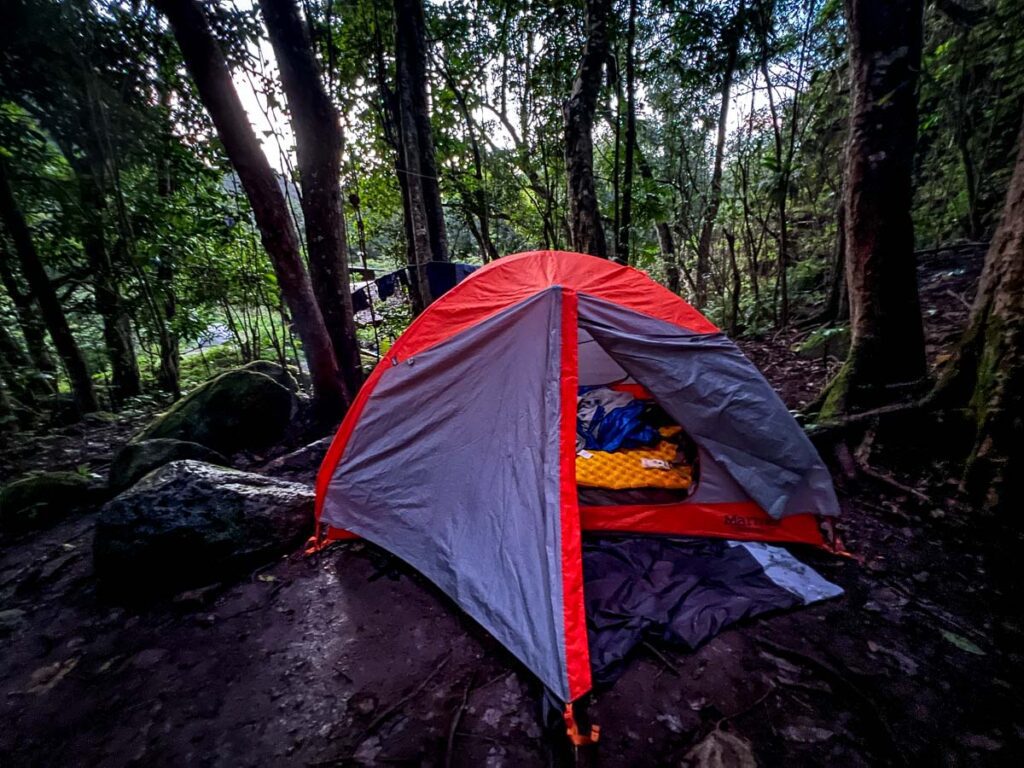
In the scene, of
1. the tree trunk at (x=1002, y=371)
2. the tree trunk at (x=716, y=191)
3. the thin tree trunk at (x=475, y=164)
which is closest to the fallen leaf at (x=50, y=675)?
the tree trunk at (x=1002, y=371)

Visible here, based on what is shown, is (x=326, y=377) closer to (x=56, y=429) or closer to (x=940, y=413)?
(x=56, y=429)

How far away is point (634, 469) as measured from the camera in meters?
3.16

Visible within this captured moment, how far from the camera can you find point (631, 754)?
1.62 m

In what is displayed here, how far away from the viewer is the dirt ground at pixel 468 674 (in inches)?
65.4

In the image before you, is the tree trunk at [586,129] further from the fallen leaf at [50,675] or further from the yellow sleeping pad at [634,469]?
the fallen leaf at [50,675]

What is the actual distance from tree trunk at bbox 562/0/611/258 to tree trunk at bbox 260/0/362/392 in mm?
2899

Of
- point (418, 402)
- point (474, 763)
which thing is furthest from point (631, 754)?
point (418, 402)

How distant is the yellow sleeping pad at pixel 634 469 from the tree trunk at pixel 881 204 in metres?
1.55

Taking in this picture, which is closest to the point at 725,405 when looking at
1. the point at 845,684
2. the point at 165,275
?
the point at 845,684

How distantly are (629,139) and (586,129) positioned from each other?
130cm

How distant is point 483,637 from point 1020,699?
237cm

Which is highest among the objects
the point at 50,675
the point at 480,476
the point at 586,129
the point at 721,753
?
the point at 586,129

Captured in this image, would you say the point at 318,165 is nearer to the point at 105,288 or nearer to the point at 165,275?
the point at 105,288

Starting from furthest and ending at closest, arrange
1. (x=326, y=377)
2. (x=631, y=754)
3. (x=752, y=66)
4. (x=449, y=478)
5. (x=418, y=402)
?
(x=752, y=66)
(x=326, y=377)
(x=418, y=402)
(x=449, y=478)
(x=631, y=754)
